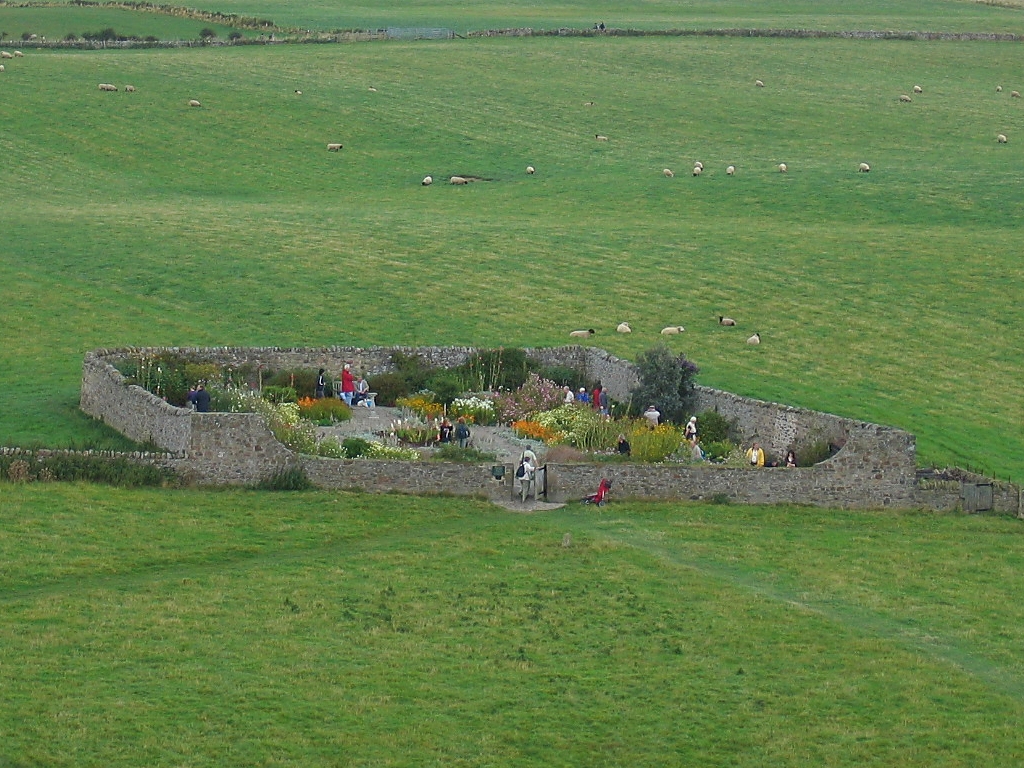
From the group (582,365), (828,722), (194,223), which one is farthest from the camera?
(194,223)

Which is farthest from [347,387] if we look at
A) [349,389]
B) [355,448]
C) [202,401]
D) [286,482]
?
[286,482]

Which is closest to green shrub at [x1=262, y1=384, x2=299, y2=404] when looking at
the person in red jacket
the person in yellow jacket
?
the person in red jacket

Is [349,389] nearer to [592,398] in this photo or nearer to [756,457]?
[592,398]

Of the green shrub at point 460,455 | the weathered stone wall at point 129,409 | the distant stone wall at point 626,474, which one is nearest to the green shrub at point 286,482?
the distant stone wall at point 626,474

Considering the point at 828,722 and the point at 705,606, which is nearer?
the point at 828,722

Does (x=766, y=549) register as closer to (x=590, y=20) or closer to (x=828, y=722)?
(x=828, y=722)

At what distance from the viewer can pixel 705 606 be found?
123 feet

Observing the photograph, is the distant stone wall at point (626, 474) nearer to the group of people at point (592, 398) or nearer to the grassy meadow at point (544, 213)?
the grassy meadow at point (544, 213)

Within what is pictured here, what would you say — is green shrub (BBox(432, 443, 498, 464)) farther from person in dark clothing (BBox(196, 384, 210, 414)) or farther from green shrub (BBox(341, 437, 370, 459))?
person in dark clothing (BBox(196, 384, 210, 414))

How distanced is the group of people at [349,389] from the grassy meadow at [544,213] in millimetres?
6088

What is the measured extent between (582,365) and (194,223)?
77.3ft

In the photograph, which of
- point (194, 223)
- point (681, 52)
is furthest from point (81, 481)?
point (681, 52)

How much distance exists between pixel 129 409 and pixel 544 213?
111 ft

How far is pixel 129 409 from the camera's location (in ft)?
155
